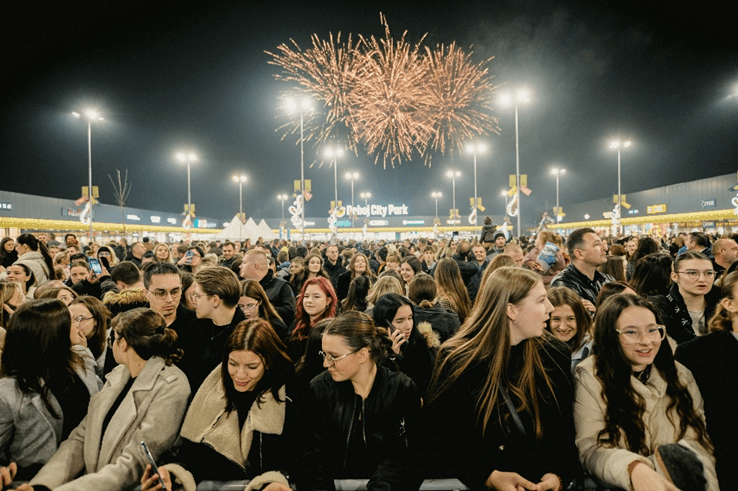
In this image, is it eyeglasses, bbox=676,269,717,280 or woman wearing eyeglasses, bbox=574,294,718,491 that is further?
eyeglasses, bbox=676,269,717,280

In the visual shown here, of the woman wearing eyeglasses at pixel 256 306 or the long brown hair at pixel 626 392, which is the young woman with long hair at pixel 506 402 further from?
the woman wearing eyeglasses at pixel 256 306

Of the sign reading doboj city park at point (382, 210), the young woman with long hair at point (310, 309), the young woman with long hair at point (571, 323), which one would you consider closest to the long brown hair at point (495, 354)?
the young woman with long hair at point (571, 323)

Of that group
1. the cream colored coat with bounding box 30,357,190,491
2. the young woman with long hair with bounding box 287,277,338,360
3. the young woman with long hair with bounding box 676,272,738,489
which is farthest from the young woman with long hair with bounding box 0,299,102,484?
the young woman with long hair with bounding box 676,272,738,489

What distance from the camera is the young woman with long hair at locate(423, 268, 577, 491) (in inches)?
105

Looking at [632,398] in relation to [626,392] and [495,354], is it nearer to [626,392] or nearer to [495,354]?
[626,392]

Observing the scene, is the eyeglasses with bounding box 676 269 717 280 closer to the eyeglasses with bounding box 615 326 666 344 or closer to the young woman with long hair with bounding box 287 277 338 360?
the eyeglasses with bounding box 615 326 666 344

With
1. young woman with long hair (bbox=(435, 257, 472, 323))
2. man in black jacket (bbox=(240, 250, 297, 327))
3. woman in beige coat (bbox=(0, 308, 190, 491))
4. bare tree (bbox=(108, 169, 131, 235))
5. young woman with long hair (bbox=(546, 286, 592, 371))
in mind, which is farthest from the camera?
bare tree (bbox=(108, 169, 131, 235))

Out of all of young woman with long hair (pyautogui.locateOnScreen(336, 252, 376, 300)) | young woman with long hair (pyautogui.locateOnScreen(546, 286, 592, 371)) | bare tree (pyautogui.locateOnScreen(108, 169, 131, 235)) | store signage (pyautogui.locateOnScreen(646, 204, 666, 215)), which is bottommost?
young woman with long hair (pyautogui.locateOnScreen(546, 286, 592, 371))

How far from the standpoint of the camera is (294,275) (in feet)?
29.5

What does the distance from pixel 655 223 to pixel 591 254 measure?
141 feet

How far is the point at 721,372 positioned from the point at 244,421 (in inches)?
121

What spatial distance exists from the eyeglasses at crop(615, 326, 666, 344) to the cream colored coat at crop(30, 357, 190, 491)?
2903 millimetres

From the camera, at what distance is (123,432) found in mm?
2938

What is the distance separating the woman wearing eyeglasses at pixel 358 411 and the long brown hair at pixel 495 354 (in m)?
0.27
